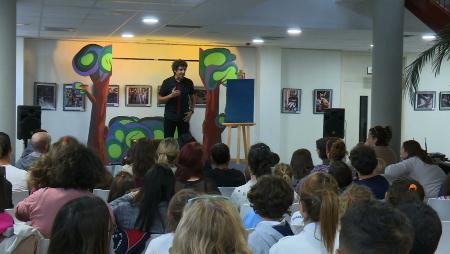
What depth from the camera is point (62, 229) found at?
6.68 feet

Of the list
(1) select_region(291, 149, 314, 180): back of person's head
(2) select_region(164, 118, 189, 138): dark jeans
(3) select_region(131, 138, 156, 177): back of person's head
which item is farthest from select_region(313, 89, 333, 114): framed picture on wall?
(3) select_region(131, 138, 156, 177): back of person's head

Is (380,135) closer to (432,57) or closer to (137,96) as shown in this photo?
(432,57)

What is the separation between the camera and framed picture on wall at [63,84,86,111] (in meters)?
14.7

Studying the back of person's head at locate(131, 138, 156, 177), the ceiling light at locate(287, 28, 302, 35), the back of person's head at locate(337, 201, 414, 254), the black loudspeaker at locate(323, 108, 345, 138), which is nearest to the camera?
the back of person's head at locate(337, 201, 414, 254)

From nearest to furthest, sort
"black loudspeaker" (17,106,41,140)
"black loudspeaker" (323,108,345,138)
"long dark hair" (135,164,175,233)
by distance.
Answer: "long dark hair" (135,164,175,233), "black loudspeaker" (17,106,41,140), "black loudspeaker" (323,108,345,138)

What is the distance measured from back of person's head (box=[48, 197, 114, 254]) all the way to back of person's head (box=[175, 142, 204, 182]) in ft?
9.05

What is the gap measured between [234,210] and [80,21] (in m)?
9.78

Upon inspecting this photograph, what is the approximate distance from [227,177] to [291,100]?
34.4 feet

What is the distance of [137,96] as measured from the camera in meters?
15.1

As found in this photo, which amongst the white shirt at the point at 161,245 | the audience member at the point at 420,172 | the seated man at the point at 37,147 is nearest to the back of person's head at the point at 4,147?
the seated man at the point at 37,147

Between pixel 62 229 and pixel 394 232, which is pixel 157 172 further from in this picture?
pixel 394 232

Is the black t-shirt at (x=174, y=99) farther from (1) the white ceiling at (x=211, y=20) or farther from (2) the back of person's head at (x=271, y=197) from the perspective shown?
(2) the back of person's head at (x=271, y=197)

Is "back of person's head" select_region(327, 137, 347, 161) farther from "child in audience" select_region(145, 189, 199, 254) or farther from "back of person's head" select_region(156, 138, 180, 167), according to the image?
"child in audience" select_region(145, 189, 199, 254)

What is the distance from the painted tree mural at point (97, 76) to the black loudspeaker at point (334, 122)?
4831 mm
